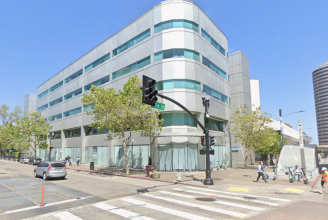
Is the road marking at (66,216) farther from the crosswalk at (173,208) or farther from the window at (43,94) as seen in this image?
the window at (43,94)

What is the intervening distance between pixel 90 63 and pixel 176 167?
89.1ft

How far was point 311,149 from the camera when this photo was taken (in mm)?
27312

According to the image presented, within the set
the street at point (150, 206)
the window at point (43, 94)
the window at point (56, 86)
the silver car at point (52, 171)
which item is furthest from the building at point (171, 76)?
the window at point (43, 94)

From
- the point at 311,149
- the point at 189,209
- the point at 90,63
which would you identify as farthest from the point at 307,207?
the point at 90,63

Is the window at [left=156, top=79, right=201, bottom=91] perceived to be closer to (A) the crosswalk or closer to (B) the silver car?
(B) the silver car

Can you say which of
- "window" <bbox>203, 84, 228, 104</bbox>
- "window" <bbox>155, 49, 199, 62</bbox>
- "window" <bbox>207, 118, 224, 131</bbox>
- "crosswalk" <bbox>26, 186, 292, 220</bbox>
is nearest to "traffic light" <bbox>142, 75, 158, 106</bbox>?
"crosswalk" <bbox>26, 186, 292, 220</bbox>

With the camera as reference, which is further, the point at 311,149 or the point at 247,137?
the point at 247,137

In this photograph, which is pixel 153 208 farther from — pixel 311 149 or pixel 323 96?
pixel 323 96

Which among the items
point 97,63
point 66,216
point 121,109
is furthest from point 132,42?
point 66,216

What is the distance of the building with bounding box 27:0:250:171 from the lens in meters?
28.0

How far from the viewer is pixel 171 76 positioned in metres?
28.1

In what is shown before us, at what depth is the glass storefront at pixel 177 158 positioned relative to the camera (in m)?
27.2

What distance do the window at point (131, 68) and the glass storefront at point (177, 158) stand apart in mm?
11676

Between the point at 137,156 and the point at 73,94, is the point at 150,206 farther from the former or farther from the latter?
the point at 73,94
